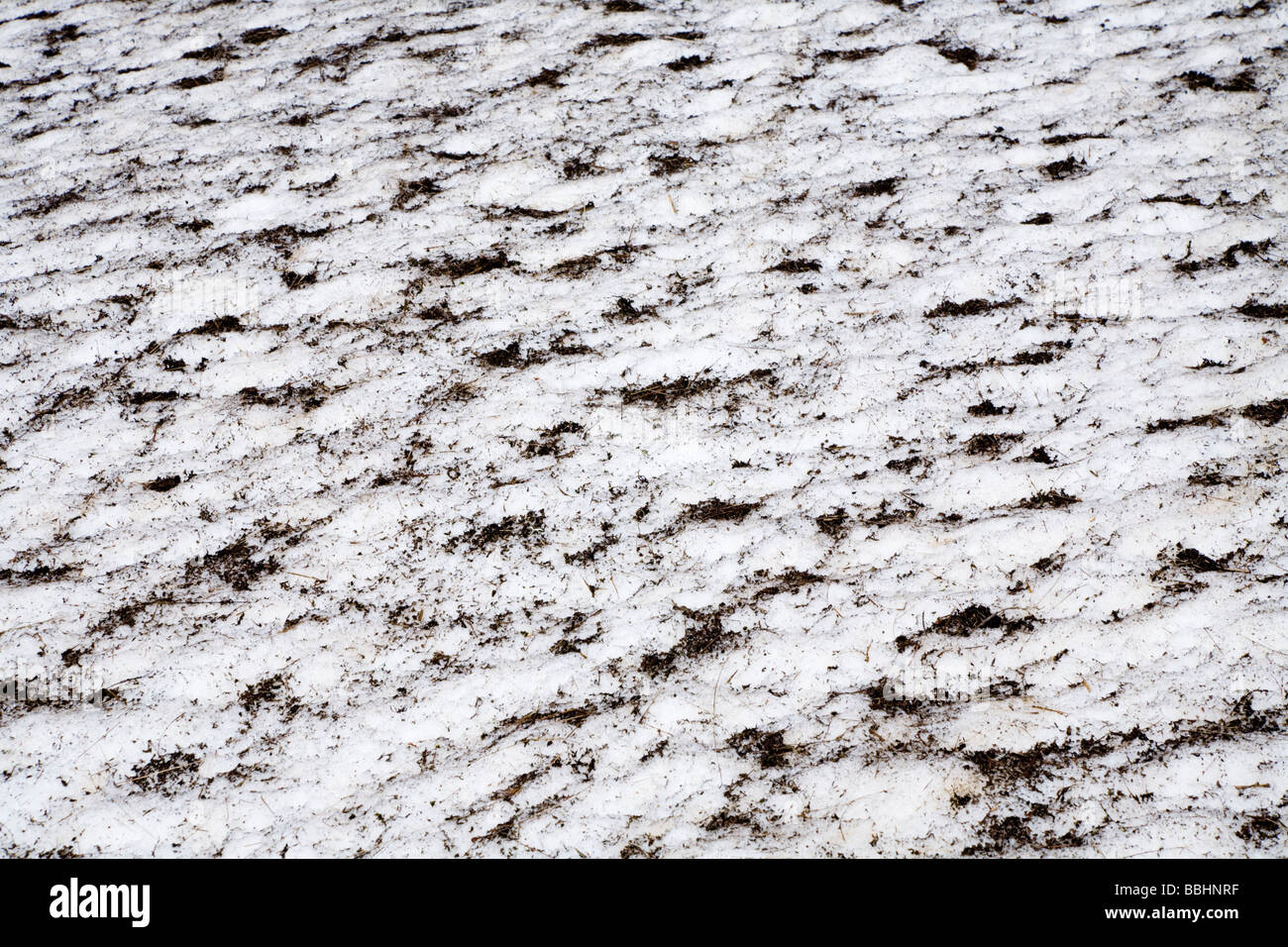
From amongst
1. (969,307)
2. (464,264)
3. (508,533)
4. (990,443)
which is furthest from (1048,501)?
(464,264)

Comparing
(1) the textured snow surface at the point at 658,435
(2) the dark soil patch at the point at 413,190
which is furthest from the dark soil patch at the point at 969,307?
(2) the dark soil patch at the point at 413,190

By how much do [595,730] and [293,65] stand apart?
3.33 m

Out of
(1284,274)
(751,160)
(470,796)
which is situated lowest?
(470,796)

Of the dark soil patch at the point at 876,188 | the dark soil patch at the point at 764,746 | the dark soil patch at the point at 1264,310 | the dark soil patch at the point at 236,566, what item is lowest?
the dark soil patch at the point at 764,746

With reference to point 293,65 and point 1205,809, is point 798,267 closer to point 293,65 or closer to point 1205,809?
point 1205,809

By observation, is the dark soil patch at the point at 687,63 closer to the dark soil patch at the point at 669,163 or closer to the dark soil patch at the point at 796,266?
the dark soil patch at the point at 669,163

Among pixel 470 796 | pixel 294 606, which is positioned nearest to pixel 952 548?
pixel 470 796

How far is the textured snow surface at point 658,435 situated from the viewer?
207 cm

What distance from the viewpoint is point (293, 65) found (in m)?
3.68

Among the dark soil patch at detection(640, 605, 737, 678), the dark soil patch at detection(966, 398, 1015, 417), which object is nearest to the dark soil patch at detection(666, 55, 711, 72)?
the dark soil patch at detection(966, 398, 1015, 417)

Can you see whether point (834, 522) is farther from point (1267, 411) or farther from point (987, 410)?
point (1267, 411)

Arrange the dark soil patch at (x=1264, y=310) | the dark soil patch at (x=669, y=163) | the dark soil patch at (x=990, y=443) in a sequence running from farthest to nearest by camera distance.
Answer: the dark soil patch at (x=669, y=163) → the dark soil patch at (x=1264, y=310) → the dark soil patch at (x=990, y=443)

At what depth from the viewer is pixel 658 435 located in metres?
2.58

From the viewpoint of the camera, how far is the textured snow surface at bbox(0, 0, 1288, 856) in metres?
2.07
